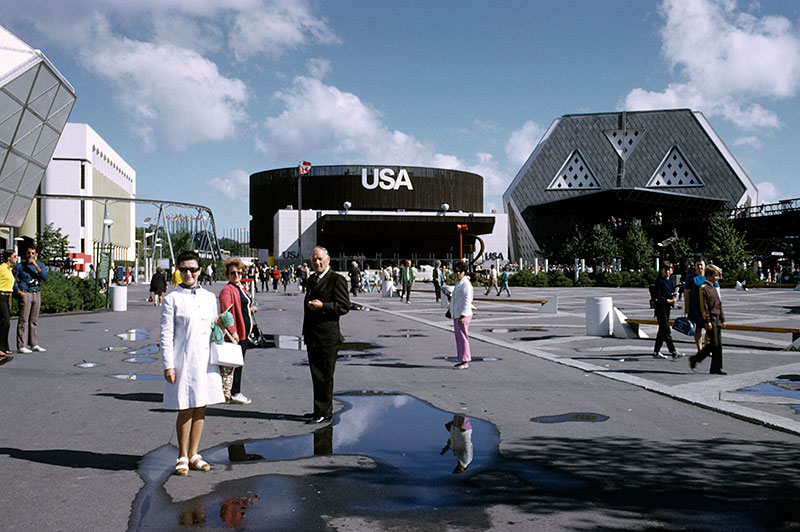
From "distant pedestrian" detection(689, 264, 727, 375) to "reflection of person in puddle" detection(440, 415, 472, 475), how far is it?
4.65 m

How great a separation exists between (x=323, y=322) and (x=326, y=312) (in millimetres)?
124

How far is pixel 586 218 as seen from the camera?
98750mm

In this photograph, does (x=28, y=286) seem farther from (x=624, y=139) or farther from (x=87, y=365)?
(x=624, y=139)

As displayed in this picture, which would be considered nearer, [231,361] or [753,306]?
[231,361]

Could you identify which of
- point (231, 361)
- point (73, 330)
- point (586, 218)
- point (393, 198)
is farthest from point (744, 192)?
point (231, 361)

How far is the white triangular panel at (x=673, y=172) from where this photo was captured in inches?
3750

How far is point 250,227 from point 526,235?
48.7 metres

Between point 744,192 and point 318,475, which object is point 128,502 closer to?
point 318,475

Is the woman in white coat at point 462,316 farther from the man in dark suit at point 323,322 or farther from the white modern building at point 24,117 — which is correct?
the white modern building at point 24,117

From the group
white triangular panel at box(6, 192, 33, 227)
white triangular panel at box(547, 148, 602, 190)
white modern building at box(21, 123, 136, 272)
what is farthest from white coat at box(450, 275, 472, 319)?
white triangular panel at box(547, 148, 602, 190)

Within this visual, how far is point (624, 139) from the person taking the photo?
323 feet

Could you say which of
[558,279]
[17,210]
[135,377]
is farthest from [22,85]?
[558,279]

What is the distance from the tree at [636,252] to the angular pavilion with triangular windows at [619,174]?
60.1 feet

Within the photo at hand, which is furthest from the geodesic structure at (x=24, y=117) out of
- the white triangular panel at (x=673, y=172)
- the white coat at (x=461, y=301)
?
the white triangular panel at (x=673, y=172)
